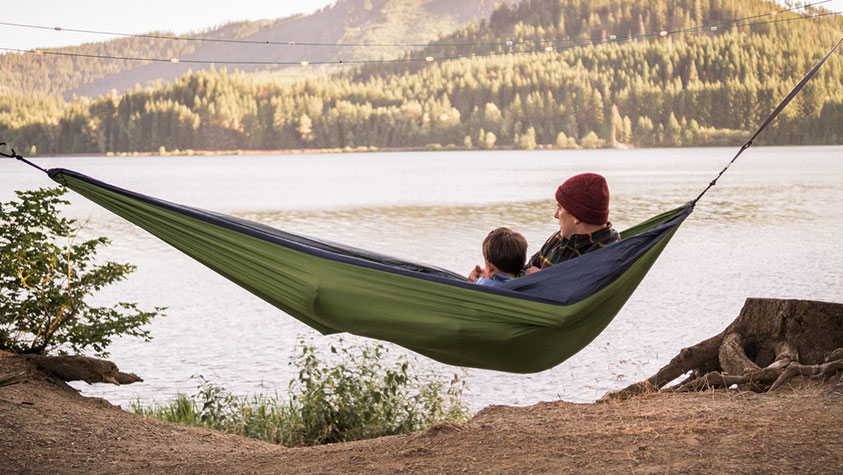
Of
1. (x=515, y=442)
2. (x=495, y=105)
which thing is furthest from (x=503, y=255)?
(x=495, y=105)

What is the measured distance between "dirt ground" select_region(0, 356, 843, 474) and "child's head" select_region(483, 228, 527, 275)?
685 mm

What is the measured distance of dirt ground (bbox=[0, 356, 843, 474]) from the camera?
279 centimetres

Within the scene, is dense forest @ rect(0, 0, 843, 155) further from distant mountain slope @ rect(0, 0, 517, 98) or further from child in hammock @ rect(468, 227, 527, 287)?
child in hammock @ rect(468, 227, 527, 287)

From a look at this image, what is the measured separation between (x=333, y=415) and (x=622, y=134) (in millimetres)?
78469

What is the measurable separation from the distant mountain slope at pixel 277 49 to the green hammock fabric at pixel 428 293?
325 ft

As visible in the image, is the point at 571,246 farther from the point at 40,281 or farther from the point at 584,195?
the point at 40,281

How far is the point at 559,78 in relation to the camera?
83.6m

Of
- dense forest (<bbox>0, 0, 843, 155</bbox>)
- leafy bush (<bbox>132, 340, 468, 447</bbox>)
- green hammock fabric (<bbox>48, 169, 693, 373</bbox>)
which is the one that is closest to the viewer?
green hammock fabric (<bbox>48, 169, 693, 373</bbox>)

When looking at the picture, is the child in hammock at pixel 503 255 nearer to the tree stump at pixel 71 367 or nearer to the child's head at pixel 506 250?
the child's head at pixel 506 250

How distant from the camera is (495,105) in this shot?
3260 inches

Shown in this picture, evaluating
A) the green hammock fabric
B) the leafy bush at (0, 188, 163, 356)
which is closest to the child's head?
the green hammock fabric

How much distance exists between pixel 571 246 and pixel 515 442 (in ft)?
2.92

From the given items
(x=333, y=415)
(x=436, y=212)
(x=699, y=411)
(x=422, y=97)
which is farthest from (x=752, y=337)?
(x=422, y=97)

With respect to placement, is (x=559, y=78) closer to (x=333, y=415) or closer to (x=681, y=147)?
(x=681, y=147)
